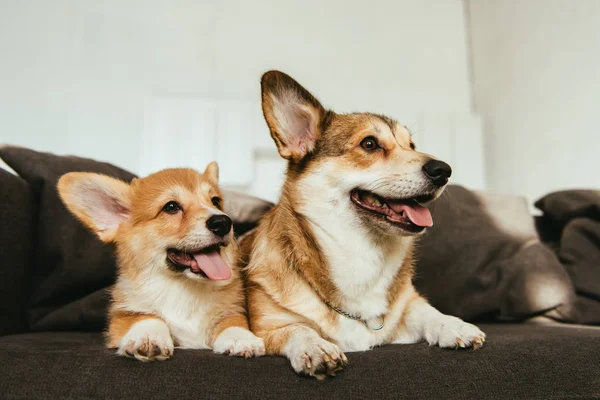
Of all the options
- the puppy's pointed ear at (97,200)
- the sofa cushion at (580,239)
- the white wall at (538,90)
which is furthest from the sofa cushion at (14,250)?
the white wall at (538,90)

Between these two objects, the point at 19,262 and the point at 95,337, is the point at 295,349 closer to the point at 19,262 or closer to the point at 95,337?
the point at 95,337

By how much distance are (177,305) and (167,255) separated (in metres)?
0.15

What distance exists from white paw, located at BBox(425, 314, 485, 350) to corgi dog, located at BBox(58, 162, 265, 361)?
0.48m

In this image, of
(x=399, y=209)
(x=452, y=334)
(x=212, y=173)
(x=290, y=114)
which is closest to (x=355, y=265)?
(x=399, y=209)

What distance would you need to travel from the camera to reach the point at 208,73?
10.6 feet

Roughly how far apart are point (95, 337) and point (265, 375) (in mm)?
733

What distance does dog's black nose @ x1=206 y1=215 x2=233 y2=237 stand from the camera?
119 centimetres

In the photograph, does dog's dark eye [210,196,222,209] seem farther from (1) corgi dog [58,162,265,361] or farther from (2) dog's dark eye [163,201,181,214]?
(2) dog's dark eye [163,201,181,214]

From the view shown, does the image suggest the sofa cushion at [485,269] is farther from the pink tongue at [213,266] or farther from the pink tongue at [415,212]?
the pink tongue at [213,266]

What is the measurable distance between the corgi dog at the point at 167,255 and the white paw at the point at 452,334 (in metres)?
0.48

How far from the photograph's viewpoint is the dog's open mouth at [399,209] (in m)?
1.21

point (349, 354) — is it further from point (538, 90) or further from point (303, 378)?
point (538, 90)

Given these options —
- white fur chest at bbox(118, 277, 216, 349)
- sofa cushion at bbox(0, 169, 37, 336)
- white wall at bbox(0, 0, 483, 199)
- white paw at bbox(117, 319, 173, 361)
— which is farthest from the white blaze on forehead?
white wall at bbox(0, 0, 483, 199)

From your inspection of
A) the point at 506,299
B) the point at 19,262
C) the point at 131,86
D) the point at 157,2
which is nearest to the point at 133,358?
the point at 19,262
